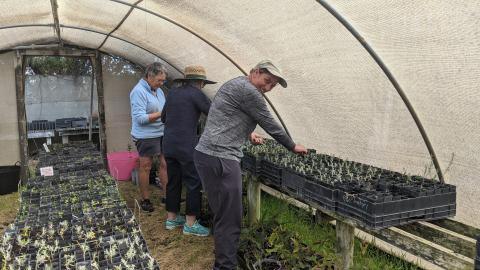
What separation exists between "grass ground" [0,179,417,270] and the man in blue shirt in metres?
0.71

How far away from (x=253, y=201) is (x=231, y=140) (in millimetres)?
1289

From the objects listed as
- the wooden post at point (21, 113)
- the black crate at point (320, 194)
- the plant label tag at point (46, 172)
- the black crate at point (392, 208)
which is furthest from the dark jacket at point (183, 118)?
the wooden post at point (21, 113)

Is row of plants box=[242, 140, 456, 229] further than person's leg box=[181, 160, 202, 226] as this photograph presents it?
No

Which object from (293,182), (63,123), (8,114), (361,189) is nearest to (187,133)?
(293,182)

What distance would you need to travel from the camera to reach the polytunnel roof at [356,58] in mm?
2400

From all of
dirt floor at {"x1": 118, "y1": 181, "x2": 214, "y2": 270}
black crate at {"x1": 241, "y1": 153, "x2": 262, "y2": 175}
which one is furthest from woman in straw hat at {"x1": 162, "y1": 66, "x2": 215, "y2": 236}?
black crate at {"x1": 241, "y1": 153, "x2": 262, "y2": 175}

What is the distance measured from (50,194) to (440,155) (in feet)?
11.2

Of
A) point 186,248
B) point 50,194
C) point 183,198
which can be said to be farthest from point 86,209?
point 183,198

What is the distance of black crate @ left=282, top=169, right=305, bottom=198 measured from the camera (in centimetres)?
312

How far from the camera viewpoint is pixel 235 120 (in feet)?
9.46

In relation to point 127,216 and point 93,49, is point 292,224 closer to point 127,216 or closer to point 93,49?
point 127,216

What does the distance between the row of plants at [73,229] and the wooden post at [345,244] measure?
136 cm

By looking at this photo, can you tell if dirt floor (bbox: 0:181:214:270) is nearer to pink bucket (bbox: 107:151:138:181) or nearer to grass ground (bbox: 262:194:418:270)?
grass ground (bbox: 262:194:418:270)

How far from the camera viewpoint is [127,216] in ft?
9.55
